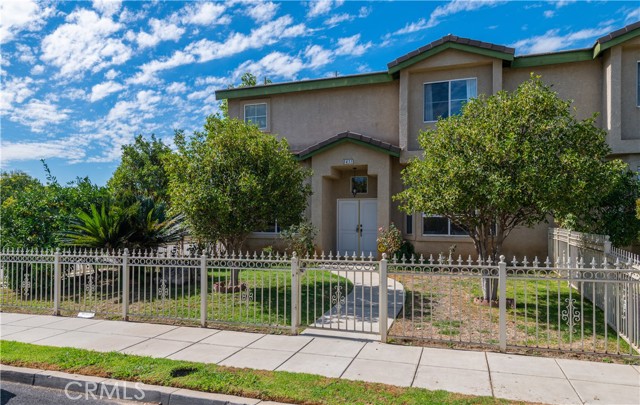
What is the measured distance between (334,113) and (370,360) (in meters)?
12.3

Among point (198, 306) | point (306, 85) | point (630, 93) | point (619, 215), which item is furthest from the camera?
point (306, 85)

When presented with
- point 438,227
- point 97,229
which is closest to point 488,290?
point 438,227

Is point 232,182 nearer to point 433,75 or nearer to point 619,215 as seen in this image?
point 433,75

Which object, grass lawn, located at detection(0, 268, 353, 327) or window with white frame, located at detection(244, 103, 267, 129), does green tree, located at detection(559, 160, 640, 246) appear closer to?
grass lawn, located at detection(0, 268, 353, 327)

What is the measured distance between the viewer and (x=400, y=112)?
1516 cm

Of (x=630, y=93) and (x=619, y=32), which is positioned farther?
(x=630, y=93)

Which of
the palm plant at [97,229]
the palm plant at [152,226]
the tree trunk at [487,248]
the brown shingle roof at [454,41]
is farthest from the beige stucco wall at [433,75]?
the palm plant at [97,229]

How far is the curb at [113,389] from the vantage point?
4695 mm

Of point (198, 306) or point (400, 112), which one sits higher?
point (400, 112)

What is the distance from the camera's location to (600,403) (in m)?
4.45

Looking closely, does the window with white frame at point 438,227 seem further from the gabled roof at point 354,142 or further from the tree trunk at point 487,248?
the tree trunk at point 487,248

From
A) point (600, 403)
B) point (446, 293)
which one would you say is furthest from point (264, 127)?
point (600, 403)

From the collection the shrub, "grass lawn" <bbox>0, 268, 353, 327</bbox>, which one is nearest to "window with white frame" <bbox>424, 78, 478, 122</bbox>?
the shrub

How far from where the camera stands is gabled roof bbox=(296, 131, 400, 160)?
14516 millimetres
